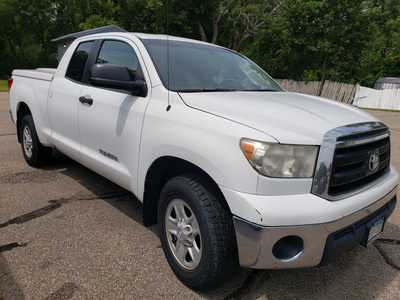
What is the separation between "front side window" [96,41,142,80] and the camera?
304 cm

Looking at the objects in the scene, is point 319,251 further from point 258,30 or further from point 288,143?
point 258,30

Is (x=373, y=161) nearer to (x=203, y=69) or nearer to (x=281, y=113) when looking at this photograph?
(x=281, y=113)

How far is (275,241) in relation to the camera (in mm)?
1978

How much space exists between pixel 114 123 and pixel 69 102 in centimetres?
100

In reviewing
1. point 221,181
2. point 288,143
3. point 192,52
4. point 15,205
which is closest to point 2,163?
point 15,205

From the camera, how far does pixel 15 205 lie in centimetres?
374

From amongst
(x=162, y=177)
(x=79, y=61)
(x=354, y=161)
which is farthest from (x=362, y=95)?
(x=162, y=177)

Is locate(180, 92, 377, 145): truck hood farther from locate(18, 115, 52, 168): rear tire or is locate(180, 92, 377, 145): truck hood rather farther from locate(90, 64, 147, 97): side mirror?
locate(18, 115, 52, 168): rear tire

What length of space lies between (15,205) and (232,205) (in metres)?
2.73

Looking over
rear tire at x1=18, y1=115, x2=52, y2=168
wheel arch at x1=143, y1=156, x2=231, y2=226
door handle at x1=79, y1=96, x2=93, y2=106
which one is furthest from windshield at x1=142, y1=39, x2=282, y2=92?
rear tire at x1=18, y1=115, x2=52, y2=168

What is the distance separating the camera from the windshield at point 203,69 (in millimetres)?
2869

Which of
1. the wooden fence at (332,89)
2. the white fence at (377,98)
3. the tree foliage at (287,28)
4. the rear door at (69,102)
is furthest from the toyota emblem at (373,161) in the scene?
the white fence at (377,98)

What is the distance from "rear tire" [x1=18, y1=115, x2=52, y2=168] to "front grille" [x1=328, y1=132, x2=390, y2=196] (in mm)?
3899

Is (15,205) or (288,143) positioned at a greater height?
(288,143)
